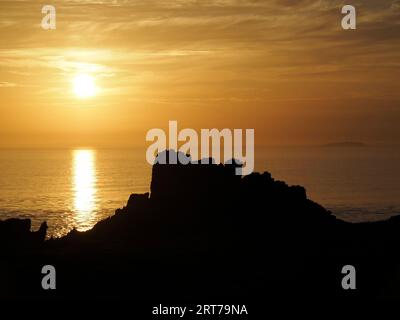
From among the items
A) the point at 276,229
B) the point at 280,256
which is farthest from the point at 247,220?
the point at 280,256

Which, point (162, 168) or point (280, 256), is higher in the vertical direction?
point (162, 168)

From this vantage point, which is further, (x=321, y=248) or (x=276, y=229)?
(x=276, y=229)

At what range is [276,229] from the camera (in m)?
74.2

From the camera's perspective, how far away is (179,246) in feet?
217

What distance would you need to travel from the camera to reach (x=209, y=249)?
65250 millimetres

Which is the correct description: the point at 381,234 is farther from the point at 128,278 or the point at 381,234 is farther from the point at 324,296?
the point at 128,278

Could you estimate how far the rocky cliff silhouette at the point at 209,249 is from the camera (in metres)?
55.2

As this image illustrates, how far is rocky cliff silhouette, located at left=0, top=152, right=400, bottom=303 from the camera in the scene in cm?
5519
